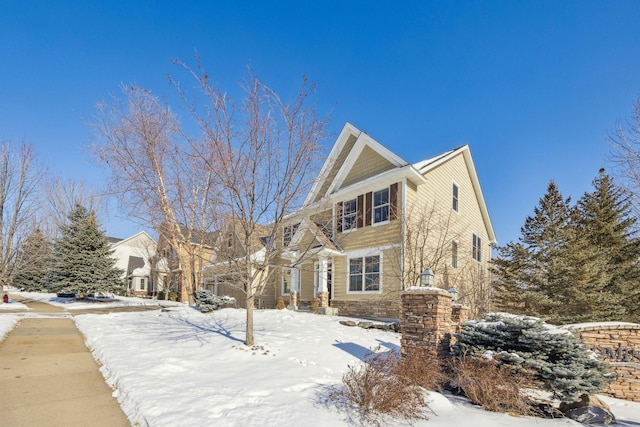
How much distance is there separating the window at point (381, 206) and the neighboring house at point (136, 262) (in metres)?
26.2

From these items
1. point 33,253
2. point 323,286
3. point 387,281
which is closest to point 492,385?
point 387,281

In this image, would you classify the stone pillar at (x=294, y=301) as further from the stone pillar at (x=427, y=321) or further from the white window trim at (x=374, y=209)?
the stone pillar at (x=427, y=321)

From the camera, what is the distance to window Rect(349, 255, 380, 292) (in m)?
14.9

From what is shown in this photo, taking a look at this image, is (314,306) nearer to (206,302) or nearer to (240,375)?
(206,302)

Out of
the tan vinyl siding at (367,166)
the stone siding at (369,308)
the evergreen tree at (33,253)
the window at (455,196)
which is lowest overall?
the stone siding at (369,308)

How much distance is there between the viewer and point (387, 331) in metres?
11.6

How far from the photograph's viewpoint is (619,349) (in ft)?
26.7

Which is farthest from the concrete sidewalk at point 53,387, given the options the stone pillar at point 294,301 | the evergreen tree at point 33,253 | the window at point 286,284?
the evergreen tree at point 33,253

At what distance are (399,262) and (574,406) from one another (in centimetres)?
821

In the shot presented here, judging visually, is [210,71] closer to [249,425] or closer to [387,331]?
[249,425]

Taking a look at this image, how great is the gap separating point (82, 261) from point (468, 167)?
77.4 ft

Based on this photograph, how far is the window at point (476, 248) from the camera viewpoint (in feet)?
61.6

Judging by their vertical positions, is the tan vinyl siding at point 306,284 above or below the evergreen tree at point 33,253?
below

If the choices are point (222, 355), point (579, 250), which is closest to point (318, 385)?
point (222, 355)
